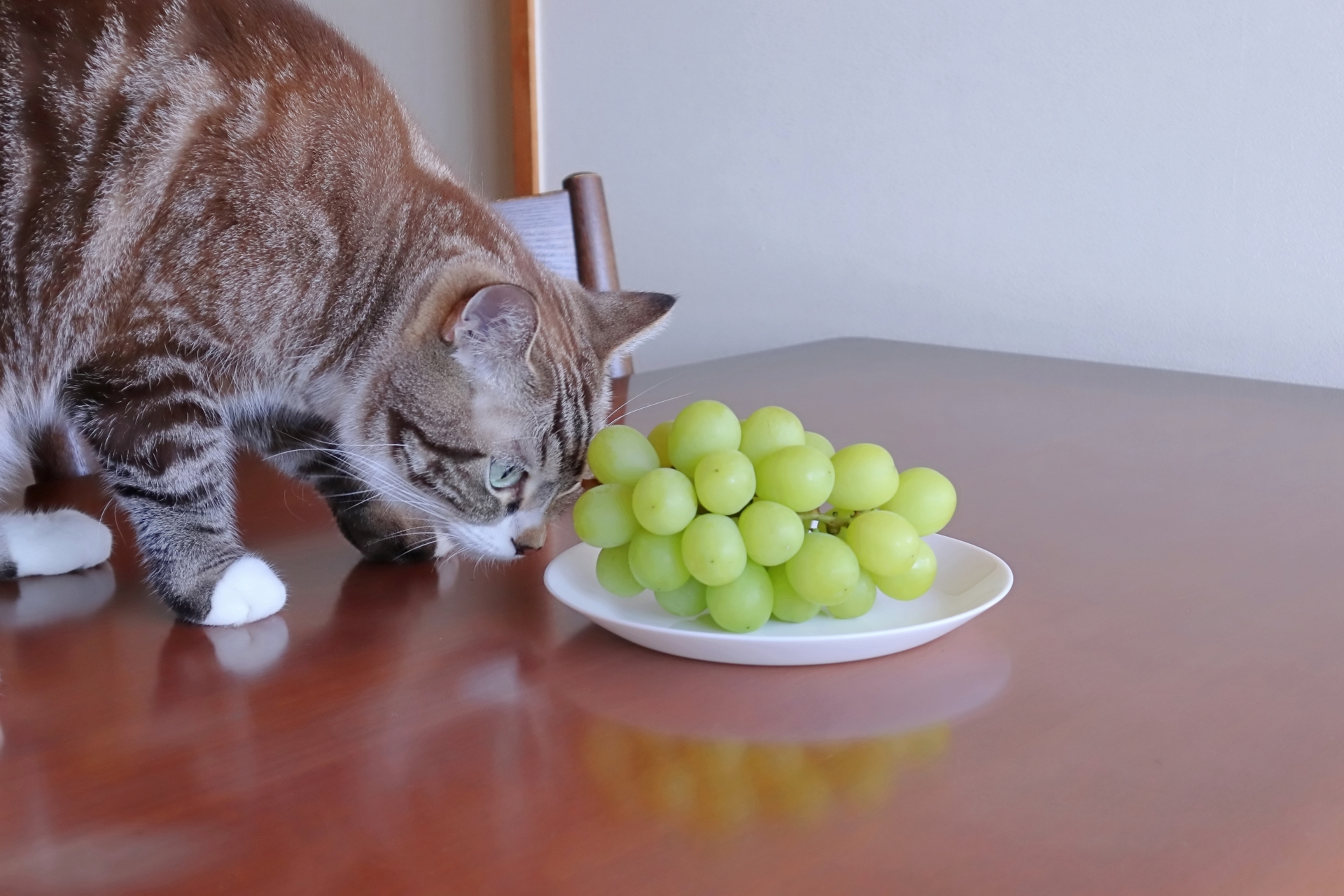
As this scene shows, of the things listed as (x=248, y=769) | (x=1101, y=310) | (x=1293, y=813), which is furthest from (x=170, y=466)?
(x=1101, y=310)

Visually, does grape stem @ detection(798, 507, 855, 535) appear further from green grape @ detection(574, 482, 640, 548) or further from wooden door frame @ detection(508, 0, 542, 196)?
wooden door frame @ detection(508, 0, 542, 196)

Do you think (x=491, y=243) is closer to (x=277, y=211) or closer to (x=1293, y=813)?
(x=277, y=211)

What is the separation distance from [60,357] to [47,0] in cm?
32

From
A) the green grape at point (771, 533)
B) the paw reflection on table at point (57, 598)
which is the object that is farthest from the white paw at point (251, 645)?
the green grape at point (771, 533)

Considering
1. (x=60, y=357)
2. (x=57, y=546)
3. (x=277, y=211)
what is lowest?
(x=57, y=546)

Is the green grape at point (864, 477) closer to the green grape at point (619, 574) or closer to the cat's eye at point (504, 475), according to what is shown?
the green grape at point (619, 574)

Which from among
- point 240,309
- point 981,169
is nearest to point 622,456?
point 240,309

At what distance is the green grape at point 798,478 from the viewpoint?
2.64 ft

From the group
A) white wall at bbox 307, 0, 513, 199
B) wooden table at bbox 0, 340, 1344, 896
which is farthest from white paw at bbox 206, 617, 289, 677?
white wall at bbox 307, 0, 513, 199

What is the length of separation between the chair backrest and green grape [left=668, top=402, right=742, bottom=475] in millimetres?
912

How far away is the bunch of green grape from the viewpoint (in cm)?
79

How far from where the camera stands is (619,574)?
0.86 meters

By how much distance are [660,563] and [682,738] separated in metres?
0.16

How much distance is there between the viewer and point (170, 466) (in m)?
1.02
